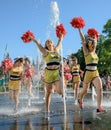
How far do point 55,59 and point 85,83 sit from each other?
4.83 feet

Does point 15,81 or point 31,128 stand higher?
point 15,81

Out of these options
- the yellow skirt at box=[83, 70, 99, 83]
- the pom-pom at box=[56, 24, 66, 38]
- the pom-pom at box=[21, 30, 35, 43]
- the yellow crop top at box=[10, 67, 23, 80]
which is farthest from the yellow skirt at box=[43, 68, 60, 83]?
the yellow crop top at box=[10, 67, 23, 80]

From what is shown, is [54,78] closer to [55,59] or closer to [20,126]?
[55,59]

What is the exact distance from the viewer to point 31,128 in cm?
859

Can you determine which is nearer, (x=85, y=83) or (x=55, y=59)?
(x=55, y=59)

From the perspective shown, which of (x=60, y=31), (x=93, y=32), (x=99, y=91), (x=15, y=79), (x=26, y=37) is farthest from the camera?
(x=15, y=79)

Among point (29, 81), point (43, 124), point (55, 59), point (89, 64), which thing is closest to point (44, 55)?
point (55, 59)

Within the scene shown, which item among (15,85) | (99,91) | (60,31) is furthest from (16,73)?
(99,91)

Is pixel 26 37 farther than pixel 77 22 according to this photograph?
No

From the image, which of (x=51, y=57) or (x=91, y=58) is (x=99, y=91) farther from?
(x=51, y=57)

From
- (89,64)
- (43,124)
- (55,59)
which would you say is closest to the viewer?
(43,124)


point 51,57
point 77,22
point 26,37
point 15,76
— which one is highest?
point 77,22

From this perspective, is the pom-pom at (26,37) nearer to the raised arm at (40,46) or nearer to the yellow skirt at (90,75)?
the raised arm at (40,46)

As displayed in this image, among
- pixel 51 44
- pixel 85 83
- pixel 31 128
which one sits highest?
pixel 51 44
